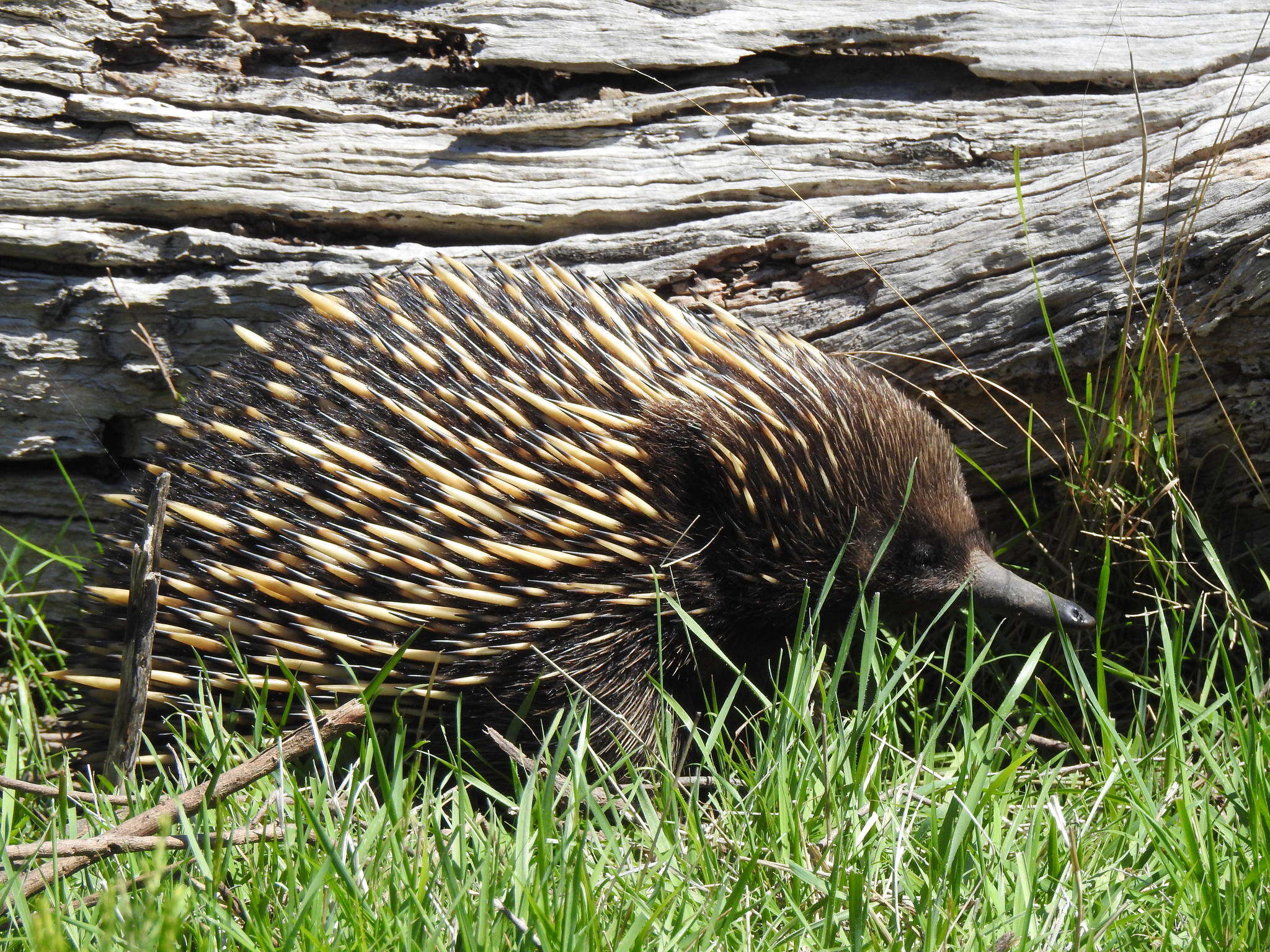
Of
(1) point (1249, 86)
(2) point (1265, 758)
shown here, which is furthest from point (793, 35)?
(2) point (1265, 758)

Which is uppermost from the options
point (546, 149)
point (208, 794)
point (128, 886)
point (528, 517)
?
point (546, 149)

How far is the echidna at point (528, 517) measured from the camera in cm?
246

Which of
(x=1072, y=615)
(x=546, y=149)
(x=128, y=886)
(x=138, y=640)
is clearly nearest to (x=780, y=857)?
(x=1072, y=615)

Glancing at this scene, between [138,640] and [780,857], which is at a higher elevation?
[138,640]

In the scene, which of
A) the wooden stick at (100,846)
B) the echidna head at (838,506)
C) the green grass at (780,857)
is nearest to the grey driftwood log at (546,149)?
the echidna head at (838,506)

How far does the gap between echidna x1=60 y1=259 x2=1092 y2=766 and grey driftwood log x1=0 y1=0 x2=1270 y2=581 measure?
0.63 metres

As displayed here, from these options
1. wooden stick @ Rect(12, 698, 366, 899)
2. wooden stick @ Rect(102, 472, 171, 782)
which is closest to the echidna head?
wooden stick @ Rect(12, 698, 366, 899)

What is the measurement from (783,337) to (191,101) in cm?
184

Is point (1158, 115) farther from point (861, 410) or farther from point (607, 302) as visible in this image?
point (607, 302)

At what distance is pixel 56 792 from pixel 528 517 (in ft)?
3.34

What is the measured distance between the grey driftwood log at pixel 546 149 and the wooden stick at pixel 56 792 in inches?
60.5

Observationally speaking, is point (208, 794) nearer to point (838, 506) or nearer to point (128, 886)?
point (128, 886)

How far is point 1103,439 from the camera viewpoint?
2875mm

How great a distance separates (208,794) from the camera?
1.80m
